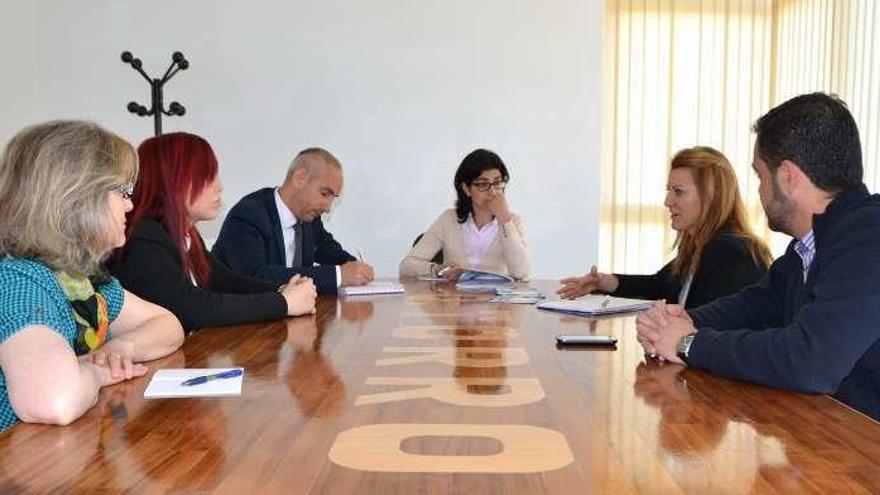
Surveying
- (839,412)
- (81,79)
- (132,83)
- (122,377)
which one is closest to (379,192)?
(132,83)

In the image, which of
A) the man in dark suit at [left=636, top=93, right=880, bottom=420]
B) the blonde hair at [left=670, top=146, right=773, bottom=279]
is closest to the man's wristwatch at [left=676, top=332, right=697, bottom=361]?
the man in dark suit at [left=636, top=93, right=880, bottom=420]

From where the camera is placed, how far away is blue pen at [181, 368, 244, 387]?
4.98 feet

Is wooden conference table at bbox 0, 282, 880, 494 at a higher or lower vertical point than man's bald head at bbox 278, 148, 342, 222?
lower

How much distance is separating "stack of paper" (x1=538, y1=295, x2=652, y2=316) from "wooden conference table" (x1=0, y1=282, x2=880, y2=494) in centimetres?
65

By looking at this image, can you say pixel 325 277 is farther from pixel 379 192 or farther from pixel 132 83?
pixel 132 83

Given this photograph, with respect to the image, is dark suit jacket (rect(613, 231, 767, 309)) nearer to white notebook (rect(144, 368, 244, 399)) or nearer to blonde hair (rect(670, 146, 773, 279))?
blonde hair (rect(670, 146, 773, 279))

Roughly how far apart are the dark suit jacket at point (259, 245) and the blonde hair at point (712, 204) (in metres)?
1.38

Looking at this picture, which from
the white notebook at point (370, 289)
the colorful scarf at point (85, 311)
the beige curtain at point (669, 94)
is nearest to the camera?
the colorful scarf at point (85, 311)

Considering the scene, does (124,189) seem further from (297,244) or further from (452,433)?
(297,244)

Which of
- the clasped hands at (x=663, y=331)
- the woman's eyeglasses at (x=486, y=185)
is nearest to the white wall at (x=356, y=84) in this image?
the woman's eyeglasses at (x=486, y=185)

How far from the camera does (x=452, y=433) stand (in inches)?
48.5

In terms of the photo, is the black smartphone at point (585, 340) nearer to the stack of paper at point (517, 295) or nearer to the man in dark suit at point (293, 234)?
the stack of paper at point (517, 295)

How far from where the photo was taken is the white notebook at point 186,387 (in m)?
1.45

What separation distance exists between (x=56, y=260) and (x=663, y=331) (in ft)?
4.20
